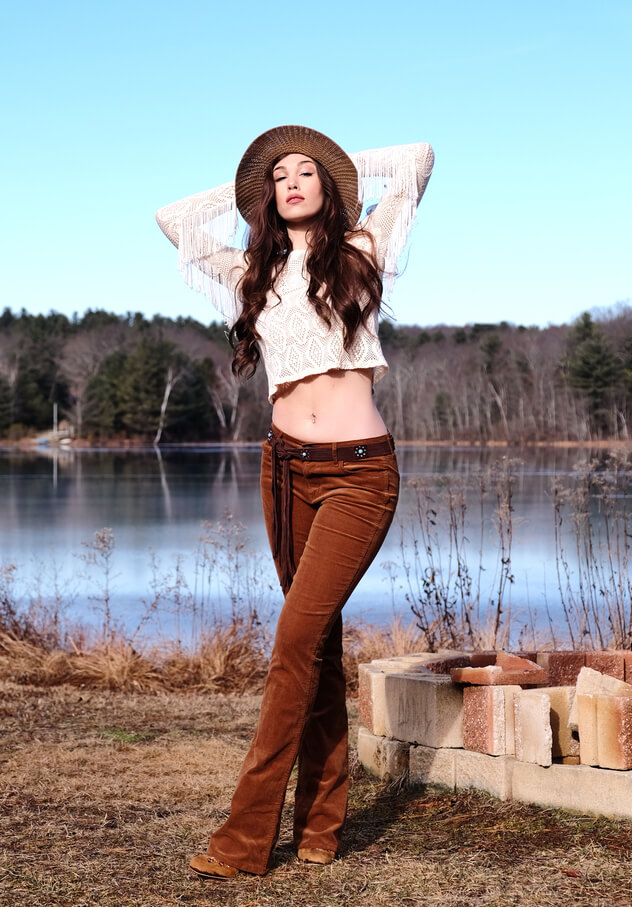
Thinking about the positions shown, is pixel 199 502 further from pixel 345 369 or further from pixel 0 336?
pixel 0 336

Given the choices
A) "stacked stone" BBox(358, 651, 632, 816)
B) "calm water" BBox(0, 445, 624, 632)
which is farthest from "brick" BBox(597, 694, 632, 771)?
"calm water" BBox(0, 445, 624, 632)

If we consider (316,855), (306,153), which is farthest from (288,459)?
(316,855)

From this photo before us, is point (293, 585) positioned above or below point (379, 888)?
above

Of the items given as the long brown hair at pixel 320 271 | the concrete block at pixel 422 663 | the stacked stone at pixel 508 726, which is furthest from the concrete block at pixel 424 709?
the long brown hair at pixel 320 271

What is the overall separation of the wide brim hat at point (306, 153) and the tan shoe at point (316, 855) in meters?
1.80

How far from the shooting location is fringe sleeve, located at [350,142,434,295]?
3152 millimetres

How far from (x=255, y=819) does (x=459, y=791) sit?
3.57ft

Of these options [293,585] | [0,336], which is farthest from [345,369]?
[0,336]

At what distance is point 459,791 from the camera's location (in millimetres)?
3658

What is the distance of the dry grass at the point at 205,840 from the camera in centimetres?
273

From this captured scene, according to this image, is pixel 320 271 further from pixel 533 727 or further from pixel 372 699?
pixel 372 699

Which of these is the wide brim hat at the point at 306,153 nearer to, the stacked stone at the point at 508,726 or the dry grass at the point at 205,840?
the stacked stone at the point at 508,726

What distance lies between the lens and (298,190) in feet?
10.3

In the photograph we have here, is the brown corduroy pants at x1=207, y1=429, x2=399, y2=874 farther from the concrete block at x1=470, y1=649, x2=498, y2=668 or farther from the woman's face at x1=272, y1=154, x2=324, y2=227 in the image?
the concrete block at x1=470, y1=649, x2=498, y2=668
